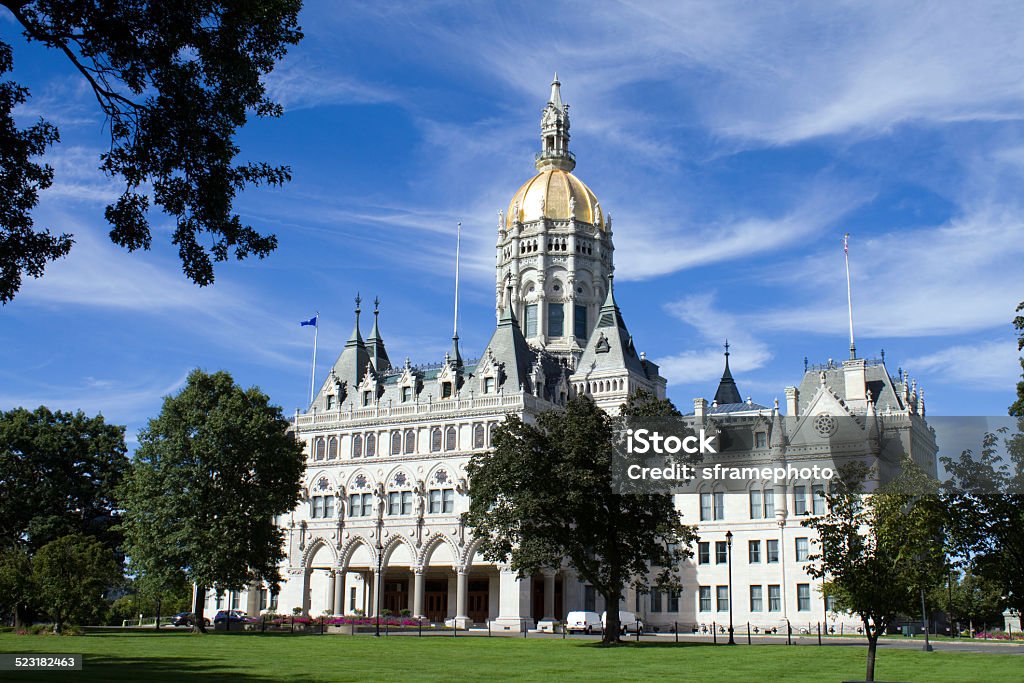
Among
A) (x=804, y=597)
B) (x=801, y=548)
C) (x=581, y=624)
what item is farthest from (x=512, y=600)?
(x=801, y=548)

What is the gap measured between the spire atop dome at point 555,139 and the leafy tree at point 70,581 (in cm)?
8394

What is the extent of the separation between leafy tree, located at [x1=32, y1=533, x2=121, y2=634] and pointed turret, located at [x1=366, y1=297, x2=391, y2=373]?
154ft

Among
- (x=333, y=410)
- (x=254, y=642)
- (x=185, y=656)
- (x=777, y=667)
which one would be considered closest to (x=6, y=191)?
(x=185, y=656)

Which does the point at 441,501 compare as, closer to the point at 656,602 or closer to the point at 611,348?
the point at 656,602

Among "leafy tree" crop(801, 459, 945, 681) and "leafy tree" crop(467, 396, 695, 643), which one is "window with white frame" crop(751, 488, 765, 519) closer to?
"leafy tree" crop(467, 396, 695, 643)

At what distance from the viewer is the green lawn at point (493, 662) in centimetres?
2966

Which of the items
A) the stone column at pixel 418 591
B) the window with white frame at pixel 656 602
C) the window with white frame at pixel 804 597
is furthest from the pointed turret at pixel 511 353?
the window with white frame at pixel 804 597

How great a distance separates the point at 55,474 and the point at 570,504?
45.9 metres

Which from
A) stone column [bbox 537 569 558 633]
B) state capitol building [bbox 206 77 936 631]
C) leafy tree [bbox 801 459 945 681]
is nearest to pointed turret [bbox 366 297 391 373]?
state capitol building [bbox 206 77 936 631]

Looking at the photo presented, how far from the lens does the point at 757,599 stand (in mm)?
80000

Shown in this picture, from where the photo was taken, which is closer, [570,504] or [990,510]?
[990,510]

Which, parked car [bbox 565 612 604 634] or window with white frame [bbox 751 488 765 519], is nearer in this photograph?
parked car [bbox 565 612 604 634]

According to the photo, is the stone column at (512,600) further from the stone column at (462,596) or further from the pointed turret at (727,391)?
the pointed turret at (727,391)

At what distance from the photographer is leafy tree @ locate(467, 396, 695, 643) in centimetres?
5216
